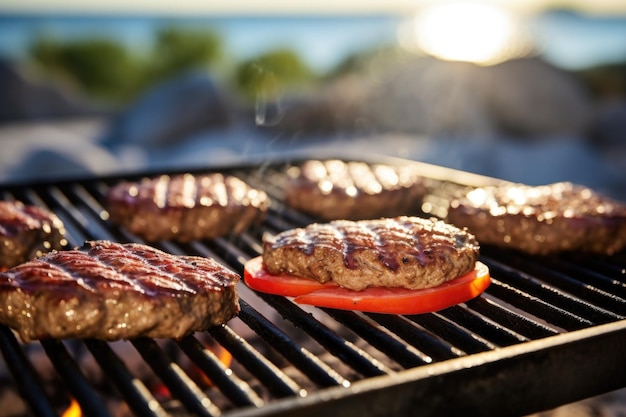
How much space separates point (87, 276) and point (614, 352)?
2.07 metres

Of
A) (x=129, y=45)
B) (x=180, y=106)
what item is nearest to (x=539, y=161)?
(x=180, y=106)

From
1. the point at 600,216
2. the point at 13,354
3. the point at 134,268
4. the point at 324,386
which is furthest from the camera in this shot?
the point at 600,216

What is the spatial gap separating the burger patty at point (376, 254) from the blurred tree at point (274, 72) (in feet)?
47.9

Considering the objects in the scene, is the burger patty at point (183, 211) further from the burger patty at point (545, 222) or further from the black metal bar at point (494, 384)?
the black metal bar at point (494, 384)

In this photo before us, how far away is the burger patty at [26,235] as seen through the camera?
3.67m

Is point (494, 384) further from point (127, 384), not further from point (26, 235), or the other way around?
point (26, 235)

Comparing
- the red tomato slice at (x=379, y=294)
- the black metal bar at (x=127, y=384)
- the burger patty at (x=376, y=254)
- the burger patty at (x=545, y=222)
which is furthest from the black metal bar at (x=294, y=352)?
the burger patty at (x=545, y=222)

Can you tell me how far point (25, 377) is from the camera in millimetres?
2500

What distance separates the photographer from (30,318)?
269 cm

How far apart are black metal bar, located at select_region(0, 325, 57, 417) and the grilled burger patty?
0.07 meters

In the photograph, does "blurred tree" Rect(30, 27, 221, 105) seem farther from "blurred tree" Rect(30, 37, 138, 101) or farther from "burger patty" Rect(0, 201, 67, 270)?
"burger patty" Rect(0, 201, 67, 270)

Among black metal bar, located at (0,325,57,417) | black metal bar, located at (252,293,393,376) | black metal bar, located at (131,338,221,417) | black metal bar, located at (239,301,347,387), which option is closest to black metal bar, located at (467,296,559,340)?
black metal bar, located at (252,293,393,376)

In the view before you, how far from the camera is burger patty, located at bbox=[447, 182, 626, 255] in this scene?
3.97 metres

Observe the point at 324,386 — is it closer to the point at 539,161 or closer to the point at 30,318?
the point at 30,318
